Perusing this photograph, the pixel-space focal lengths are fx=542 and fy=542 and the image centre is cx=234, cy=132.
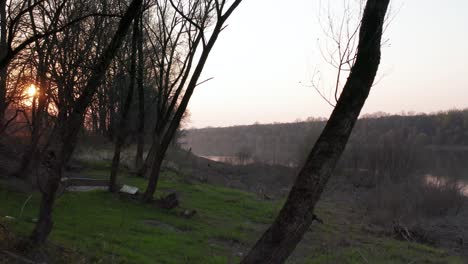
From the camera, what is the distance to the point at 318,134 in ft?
166

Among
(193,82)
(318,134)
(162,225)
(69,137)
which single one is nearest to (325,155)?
(69,137)

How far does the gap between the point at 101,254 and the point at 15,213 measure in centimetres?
367

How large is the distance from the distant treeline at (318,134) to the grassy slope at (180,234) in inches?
1112

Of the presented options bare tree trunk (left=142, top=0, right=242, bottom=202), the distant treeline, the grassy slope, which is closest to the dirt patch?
the grassy slope

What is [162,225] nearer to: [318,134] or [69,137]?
[69,137]

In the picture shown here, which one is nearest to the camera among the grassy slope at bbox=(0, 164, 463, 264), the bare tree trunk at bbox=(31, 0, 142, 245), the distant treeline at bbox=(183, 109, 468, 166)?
the bare tree trunk at bbox=(31, 0, 142, 245)

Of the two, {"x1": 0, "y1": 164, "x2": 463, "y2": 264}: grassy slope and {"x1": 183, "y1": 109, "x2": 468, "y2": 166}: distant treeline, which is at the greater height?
{"x1": 183, "y1": 109, "x2": 468, "y2": 166}: distant treeline

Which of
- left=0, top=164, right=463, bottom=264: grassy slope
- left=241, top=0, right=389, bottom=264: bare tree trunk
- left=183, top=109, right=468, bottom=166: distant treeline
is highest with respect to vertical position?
left=183, top=109, right=468, bottom=166: distant treeline

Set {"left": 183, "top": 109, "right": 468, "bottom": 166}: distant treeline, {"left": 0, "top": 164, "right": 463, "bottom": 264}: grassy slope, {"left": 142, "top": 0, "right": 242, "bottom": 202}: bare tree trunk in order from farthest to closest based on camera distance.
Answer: {"left": 183, "top": 109, "right": 468, "bottom": 166}: distant treeline
{"left": 142, "top": 0, "right": 242, "bottom": 202}: bare tree trunk
{"left": 0, "top": 164, "right": 463, "bottom": 264}: grassy slope

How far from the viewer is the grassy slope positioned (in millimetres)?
10008

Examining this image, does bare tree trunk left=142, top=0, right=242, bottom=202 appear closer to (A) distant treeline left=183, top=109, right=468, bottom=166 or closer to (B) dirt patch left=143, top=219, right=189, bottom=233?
(B) dirt patch left=143, top=219, right=189, bottom=233

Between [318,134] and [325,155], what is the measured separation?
4481 centimetres

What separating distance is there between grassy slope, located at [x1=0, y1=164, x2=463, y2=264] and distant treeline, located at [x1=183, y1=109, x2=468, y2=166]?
92.7 feet

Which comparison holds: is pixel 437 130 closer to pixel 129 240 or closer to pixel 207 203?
pixel 207 203
